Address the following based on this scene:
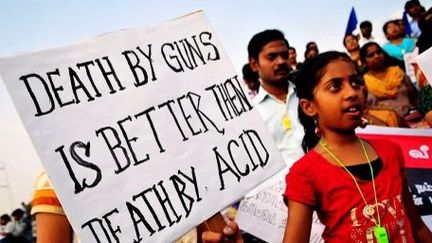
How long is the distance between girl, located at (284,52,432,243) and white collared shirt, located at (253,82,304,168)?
123cm

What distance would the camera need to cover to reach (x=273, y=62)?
3777mm

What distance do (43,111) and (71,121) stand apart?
0.29 ft

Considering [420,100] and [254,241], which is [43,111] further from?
[420,100]

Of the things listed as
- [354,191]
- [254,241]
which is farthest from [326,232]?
[254,241]

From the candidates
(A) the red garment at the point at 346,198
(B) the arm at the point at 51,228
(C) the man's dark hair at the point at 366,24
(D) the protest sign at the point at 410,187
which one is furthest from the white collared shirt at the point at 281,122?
(C) the man's dark hair at the point at 366,24

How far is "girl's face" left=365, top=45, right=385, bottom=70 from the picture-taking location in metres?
5.59

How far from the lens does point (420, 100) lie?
405cm

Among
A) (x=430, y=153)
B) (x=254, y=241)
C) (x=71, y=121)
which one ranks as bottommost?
(x=254, y=241)

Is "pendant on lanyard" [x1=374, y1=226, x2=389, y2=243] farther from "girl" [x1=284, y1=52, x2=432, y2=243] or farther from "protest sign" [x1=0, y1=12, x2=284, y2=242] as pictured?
"protest sign" [x1=0, y1=12, x2=284, y2=242]

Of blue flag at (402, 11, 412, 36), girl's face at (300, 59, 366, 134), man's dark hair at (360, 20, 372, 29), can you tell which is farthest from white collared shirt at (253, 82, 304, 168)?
blue flag at (402, 11, 412, 36)

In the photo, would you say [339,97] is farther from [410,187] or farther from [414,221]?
[410,187]

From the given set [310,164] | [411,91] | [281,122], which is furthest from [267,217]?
[411,91]

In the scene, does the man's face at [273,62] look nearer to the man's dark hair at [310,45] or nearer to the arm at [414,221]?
the arm at [414,221]

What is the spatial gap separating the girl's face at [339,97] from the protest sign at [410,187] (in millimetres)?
817
